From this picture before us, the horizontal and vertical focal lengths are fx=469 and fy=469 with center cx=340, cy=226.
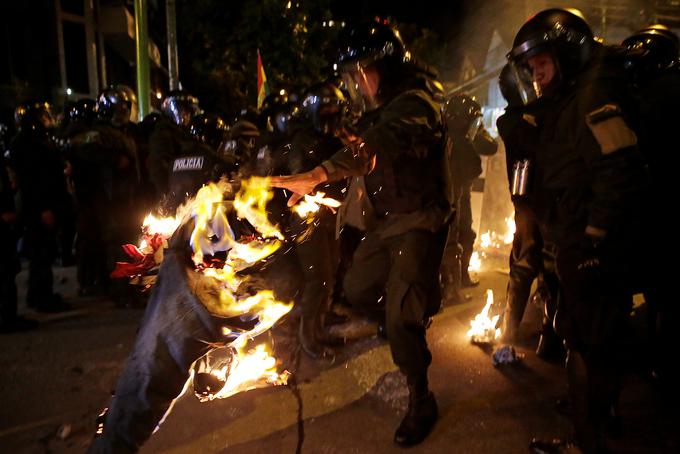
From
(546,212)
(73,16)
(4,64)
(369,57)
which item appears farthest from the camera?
(73,16)

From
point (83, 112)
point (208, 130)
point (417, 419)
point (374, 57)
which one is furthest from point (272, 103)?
point (417, 419)

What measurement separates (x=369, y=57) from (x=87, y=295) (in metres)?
5.29

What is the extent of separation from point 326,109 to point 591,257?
2.73 m

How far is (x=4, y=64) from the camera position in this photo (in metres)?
11.9

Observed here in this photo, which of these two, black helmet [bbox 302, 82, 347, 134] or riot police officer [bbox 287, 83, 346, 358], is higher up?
black helmet [bbox 302, 82, 347, 134]

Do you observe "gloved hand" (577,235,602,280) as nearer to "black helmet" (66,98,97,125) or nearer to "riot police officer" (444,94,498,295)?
"riot police officer" (444,94,498,295)

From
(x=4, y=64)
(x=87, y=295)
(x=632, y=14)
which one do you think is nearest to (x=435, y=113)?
(x=87, y=295)

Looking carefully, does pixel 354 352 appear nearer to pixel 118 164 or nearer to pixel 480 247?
pixel 118 164

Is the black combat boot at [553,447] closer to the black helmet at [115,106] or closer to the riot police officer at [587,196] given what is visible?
the riot police officer at [587,196]

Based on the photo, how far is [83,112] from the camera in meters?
7.55

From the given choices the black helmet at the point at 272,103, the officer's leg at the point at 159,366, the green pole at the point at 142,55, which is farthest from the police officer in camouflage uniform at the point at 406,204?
the green pole at the point at 142,55

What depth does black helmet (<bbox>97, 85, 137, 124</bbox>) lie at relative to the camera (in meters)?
6.76

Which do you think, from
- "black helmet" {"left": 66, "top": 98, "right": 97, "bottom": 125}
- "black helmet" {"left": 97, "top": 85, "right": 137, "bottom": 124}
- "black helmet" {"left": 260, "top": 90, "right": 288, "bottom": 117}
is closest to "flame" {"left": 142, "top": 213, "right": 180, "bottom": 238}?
"black helmet" {"left": 260, "top": 90, "right": 288, "bottom": 117}

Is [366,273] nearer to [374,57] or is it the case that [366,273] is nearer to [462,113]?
[374,57]
